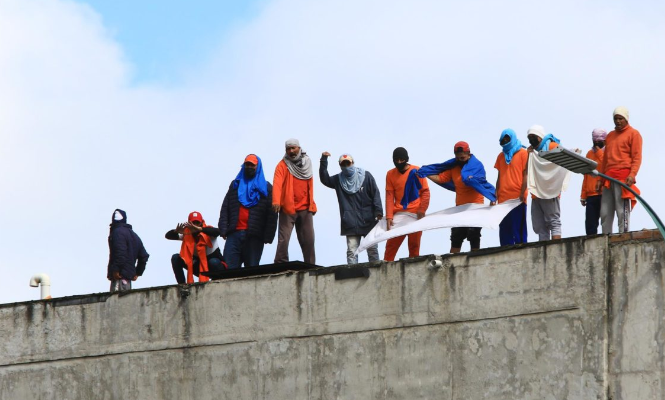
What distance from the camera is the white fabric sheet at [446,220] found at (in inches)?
Result: 647

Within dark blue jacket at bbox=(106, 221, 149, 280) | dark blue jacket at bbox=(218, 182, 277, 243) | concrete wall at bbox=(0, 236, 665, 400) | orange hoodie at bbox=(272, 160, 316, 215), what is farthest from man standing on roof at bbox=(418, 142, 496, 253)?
dark blue jacket at bbox=(106, 221, 149, 280)

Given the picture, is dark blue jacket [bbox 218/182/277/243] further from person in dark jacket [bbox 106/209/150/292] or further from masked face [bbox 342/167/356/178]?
person in dark jacket [bbox 106/209/150/292]

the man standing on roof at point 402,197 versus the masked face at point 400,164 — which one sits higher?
the masked face at point 400,164

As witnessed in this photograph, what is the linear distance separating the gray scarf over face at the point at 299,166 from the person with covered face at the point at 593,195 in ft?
11.0

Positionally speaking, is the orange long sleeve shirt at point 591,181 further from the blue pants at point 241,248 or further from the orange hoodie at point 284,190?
the blue pants at point 241,248

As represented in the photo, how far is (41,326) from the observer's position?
18.4 metres

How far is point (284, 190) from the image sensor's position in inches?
698

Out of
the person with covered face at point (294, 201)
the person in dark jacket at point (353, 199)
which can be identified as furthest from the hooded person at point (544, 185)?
the person with covered face at point (294, 201)

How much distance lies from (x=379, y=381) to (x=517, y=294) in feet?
6.10

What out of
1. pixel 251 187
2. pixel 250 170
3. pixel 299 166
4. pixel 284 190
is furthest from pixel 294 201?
pixel 250 170

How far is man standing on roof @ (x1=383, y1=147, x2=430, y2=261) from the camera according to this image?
1725 cm

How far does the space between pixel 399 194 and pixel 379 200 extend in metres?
0.36

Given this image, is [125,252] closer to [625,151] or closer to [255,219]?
[255,219]

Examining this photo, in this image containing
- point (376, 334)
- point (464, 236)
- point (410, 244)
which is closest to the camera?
point (376, 334)
